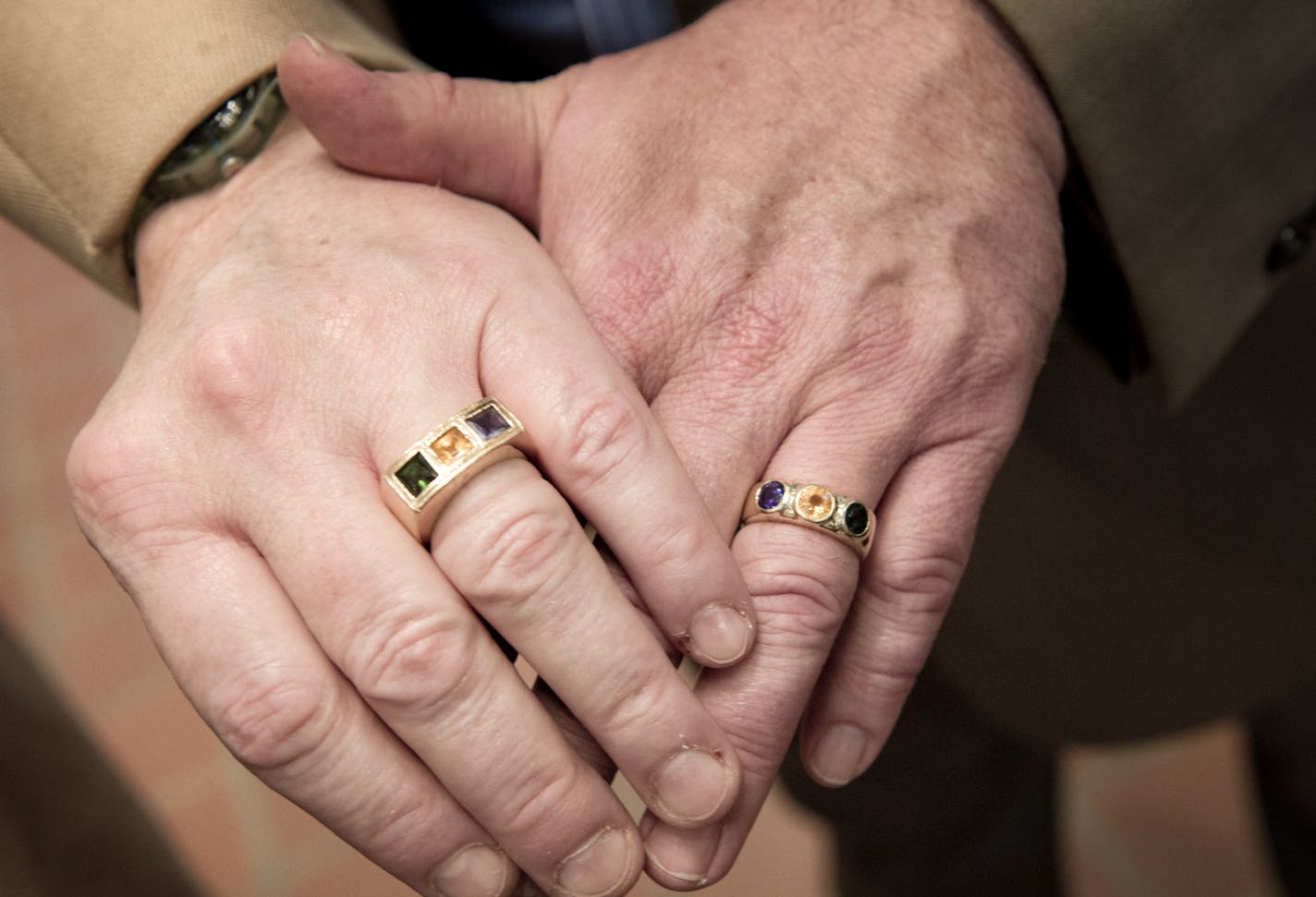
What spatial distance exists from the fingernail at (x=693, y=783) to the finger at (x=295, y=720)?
117 millimetres

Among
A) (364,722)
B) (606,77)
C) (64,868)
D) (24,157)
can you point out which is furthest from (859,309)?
(64,868)

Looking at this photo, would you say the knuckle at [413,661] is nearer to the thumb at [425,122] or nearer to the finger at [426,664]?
the finger at [426,664]

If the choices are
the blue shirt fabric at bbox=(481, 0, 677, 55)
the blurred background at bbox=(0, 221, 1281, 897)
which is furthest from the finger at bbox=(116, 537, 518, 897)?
the blurred background at bbox=(0, 221, 1281, 897)

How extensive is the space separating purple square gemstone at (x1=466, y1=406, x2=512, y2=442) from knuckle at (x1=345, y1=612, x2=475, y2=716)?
108mm

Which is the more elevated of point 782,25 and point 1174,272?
point 782,25

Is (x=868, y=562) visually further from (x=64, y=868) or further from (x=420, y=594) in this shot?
(x=64, y=868)

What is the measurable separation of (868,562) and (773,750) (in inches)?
5.4

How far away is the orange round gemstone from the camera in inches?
25.4

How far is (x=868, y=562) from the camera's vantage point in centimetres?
70

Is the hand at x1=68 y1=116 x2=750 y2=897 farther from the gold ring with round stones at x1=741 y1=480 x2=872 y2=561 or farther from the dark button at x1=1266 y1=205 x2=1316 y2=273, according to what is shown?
the dark button at x1=1266 y1=205 x2=1316 y2=273

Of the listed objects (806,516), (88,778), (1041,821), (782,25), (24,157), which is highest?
(24,157)

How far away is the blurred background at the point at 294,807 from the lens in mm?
1750

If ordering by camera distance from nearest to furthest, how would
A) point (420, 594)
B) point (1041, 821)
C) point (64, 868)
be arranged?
point (420, 594)
point (64, 868)
point (1041, 821)

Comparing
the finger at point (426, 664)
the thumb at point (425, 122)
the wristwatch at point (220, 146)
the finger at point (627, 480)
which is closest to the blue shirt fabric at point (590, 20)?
the thumb at point (425, 122)
